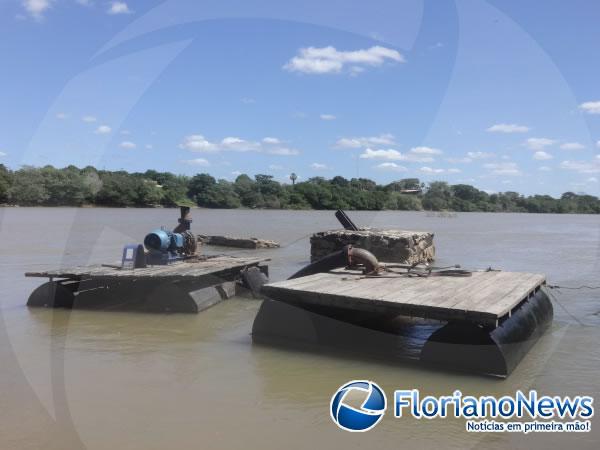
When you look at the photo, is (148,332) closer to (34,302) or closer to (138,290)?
(138,290)

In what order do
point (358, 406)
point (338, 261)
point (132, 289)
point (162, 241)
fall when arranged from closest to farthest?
point (358, 406) < point (338, 261) < point (132, 289) < point (162, 241)

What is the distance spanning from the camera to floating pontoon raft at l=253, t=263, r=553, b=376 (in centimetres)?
614

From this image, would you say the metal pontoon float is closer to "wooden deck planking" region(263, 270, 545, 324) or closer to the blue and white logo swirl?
"wooden deck planking" region(263, 270, 545, 324)

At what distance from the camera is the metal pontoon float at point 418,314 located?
6141 millimetres

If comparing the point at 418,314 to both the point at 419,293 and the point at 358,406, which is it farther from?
the point at 358,406

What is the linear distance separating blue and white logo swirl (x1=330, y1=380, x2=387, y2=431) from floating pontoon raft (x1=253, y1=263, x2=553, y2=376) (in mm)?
1061

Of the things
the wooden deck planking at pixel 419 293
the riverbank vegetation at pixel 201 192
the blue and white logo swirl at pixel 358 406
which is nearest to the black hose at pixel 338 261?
the wooden deck planking at pixel 419 293

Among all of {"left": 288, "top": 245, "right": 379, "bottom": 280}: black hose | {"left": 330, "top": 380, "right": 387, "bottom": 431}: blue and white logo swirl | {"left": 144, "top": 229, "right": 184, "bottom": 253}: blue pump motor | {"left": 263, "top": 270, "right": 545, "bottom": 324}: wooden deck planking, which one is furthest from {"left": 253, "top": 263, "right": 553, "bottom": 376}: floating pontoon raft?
{"left": 144, "top": 229, "right": 184, "bottom": 253}: blue pump motor

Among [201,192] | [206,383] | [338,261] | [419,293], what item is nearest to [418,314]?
[419,293]

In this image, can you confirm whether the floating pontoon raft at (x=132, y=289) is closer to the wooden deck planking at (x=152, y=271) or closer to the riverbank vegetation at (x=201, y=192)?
the wooden deck planking at (x=152, y=271)

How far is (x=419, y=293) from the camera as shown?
22.9 ft

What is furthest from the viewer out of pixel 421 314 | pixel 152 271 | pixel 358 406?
pixel 152 271

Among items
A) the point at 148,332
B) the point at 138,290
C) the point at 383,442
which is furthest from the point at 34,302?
the point at 383,442

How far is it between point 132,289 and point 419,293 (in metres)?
5.50
